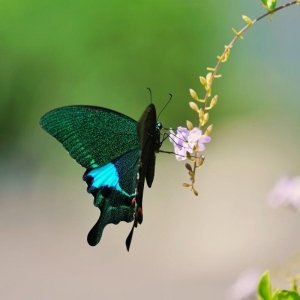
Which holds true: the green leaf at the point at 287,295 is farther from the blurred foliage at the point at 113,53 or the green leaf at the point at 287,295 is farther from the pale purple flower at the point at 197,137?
the blurred foliage at the point at 113,53

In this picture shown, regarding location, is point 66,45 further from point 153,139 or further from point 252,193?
point 153,139

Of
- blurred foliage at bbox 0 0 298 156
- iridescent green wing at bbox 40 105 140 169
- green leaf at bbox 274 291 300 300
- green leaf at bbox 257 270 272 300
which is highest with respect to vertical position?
blurred foliage at bbox 0 0 298 156

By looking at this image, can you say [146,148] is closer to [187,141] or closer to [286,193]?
[187,141]

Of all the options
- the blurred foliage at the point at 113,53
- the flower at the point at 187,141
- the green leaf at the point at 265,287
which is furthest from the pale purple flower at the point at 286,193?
the blurred foliage at the point at 113,53

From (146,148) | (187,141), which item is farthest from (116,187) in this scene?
(187,141)

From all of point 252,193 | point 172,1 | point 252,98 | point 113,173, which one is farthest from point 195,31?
point 113,173

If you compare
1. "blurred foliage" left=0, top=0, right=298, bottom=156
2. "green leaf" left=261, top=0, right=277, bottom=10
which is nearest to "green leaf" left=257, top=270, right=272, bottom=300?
"green leaf" left=261, top=0, right=277, bottom=10

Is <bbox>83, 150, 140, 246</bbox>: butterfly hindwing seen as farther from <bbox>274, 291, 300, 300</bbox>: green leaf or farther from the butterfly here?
<bbox>274, 291, 300, 300</bbox>: green leaf
